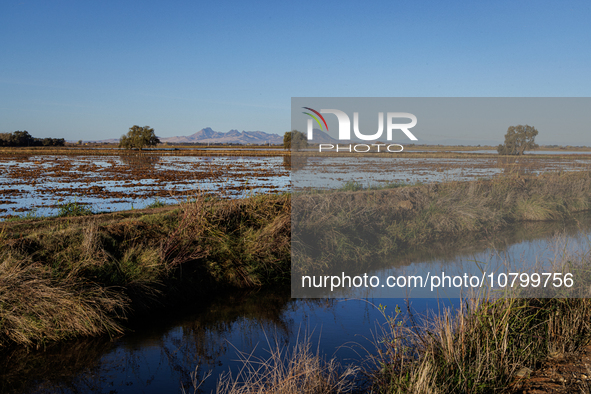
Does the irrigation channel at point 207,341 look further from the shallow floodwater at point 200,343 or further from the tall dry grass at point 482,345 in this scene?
the tall dry grass at point 482,345

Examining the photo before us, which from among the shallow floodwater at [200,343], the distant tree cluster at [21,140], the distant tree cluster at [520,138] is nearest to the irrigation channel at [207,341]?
the shallow floodwater at [200,343]

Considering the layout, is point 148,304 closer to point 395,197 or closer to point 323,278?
point 323,278

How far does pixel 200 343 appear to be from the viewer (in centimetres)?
721

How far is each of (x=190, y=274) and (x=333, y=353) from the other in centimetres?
403

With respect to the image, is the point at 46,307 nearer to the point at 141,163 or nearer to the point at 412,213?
the point at 412,213

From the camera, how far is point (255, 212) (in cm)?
1170

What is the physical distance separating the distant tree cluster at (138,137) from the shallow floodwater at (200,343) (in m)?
77.1

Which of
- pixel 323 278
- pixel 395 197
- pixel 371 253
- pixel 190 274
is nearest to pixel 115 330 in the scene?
pixel 190 274

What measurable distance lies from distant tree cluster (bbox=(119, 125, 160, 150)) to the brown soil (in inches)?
3246

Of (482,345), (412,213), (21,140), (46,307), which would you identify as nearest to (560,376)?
(482,345)

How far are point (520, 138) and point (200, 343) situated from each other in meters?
20.7

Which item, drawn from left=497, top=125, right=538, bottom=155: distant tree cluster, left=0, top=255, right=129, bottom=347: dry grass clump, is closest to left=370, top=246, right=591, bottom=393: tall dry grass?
left=0, top=255, right=129, bottom=347: dry grass clump

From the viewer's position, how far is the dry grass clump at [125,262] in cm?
685

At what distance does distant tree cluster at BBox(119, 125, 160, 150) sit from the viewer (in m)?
80.7
